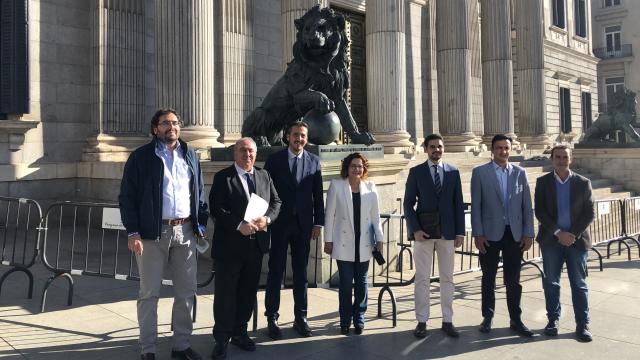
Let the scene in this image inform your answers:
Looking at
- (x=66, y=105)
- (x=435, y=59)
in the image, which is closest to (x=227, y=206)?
(x=66, y=105)

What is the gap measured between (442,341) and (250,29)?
38.5ft

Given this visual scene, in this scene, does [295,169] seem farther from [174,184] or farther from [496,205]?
[496,205]

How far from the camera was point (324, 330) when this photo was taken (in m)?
5.12

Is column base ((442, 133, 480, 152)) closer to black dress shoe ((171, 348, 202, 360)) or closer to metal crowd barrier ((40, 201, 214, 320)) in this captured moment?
metal crowd barrier ((40, 201, 214, 320))

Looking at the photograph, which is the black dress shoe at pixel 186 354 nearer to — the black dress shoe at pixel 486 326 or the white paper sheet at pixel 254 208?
the white paper sheet at pixel 254 208

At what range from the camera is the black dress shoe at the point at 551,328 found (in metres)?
4.98

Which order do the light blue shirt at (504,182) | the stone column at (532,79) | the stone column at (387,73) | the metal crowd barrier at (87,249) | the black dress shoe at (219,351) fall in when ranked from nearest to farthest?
the black dress shoe at (219,351), the light blue shirt at (504,182), the metal crowd barrier at (87,249), the stone column at (387,73), the stone column at (532,79)

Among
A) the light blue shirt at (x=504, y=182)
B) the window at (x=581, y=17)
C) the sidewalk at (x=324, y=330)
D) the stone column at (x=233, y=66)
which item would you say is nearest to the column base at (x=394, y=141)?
the stone column at (x=233, y=66)

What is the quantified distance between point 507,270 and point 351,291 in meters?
1.60

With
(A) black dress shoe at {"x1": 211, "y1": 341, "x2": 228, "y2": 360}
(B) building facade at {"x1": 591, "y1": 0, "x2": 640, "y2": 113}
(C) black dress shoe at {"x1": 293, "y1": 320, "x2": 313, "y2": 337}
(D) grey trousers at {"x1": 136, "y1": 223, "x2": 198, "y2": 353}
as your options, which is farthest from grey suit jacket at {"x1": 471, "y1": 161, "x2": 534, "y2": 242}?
(B) building facade at {"x1": 591, "y1": 0, "x2": 640, "y2": 113}

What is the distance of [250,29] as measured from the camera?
572 inches

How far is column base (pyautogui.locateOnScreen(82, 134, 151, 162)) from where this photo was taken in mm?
11633

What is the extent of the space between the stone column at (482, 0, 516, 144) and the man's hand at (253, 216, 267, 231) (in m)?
18.1

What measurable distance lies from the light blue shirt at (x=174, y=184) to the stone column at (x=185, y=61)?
22.3 ft
